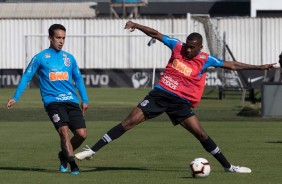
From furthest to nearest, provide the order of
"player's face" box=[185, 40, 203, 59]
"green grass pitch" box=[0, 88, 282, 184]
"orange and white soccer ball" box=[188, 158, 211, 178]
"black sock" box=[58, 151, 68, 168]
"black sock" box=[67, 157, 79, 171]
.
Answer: "black sock" box=[58, 151, 68, 168] → "player's face" box=[185, 40, 203, 59] → "black sock" box=[67, 157, 79, 171] → "green grass pitch" box=[0, 88, 282, 184] → "orange and white soccer ball" box=[188, 158, 211, 178]

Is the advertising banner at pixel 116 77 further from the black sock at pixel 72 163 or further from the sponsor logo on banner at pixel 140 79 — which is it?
the black sock at pixel 72 163

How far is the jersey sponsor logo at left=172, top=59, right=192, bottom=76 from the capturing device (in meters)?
14.4

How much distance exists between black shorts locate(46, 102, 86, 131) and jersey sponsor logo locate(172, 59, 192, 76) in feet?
5.23

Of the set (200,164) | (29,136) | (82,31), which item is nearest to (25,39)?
(82,31)

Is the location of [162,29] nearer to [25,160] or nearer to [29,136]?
[29,136]

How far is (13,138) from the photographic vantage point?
21000mm

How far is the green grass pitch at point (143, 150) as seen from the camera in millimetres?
13906

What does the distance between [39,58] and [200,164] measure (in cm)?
291

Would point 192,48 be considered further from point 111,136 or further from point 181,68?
point 111,136

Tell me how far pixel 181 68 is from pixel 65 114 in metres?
1.84

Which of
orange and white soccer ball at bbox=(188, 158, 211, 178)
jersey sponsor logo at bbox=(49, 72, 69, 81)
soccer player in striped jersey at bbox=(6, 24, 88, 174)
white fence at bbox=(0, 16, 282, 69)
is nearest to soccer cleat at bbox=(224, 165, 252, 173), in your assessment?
orange and white soccer ball at bbox=(188, 158, 211, 178)

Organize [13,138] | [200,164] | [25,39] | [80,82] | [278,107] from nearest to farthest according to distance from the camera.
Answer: [200,164] → [80,82] → [13,138] → [278,107] → [25,39]

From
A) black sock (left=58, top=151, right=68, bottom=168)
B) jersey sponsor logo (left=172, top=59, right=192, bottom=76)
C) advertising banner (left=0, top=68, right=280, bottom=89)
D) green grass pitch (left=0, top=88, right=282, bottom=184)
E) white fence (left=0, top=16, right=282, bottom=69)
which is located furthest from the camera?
white fence (left=0, top=16, right=282, bottom=69)

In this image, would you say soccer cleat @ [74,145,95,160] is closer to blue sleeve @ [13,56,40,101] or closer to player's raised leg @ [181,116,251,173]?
blue sleeve @ [13,56,40,101]
